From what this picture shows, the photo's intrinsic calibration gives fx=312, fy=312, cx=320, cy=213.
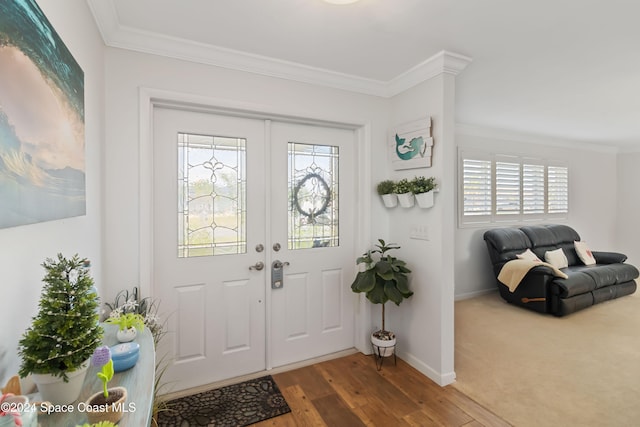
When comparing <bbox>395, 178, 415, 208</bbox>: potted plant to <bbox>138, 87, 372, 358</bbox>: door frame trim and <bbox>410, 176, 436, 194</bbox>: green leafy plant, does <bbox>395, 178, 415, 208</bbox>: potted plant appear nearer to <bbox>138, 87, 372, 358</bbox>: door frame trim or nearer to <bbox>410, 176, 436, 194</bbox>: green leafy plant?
<bbox>410, 176, 436, 194</bbox>: green leafy plant

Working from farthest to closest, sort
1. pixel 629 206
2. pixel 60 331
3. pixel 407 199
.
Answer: pixel 629 206
pixel 407 199
pixel 60 331

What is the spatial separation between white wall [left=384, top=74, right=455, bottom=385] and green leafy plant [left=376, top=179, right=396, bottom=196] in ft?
0.45

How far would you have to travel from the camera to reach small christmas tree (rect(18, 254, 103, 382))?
76 centimetres

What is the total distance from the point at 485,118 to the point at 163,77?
3690 mm

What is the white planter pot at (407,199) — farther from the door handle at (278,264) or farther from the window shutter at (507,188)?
the window shutter at (507,188)

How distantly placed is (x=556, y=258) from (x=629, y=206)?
3.32 m

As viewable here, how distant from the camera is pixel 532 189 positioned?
16.3 ft

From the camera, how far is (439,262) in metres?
2.33

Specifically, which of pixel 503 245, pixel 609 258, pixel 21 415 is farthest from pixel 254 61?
pixel 609 258

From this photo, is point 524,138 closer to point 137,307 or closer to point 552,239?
point 552,239

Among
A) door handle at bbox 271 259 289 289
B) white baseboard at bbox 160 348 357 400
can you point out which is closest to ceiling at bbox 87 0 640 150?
door handle at bbox 271 259 289 289

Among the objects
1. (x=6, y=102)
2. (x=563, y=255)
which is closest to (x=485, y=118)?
(x=563, y=255)

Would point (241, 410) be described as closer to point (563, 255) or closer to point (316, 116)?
point (316, 116)

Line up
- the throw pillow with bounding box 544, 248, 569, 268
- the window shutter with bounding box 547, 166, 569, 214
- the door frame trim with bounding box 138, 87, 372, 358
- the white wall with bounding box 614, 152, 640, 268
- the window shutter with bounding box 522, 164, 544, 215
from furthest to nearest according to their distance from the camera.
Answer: the white wall with bounding box 614, 152, 640, 268 → the window shutter with bounding box 547, 166, 569, 214 → the window shutter with bounding box 522, 164, 544, 215 → the throw pillow with bounding box 544, 248, 569, 268 → the door frame trim with bounding box 138, 87, 372, 358
